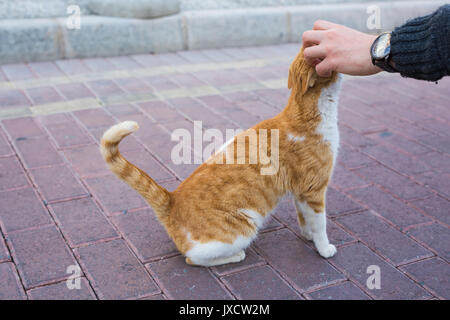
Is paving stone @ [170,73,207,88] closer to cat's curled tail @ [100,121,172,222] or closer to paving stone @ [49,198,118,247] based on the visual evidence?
paving stone @ [49,198,118,247]

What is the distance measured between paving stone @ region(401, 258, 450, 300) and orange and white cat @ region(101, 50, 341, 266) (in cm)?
58

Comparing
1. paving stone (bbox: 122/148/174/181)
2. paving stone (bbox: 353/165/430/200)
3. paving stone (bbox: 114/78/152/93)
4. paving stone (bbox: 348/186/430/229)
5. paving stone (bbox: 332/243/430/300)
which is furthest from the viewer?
paving stone (bbox: 114/78/152/93)

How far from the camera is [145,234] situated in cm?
285

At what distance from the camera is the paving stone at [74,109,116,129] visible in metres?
4.25

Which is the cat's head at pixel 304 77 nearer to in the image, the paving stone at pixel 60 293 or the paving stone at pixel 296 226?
the paving stone at pixel 296 226

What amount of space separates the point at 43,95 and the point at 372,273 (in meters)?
3.72

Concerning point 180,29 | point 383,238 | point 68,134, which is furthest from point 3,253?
point 180,29

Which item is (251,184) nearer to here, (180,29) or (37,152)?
(37,152)

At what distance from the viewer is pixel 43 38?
18.6 ft

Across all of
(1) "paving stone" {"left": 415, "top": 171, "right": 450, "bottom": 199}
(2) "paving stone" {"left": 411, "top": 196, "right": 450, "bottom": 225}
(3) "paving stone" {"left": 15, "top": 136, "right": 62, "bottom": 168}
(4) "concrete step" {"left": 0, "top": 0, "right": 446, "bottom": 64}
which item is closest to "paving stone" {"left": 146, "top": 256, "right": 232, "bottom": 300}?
(3) "paving stone" {"left": 15, "top": 136, "right": 62, "bottom": 168}

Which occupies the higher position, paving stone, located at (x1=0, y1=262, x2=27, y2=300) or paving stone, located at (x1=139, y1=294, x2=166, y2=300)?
paving stone, located at (x1=0, y1=262, x2=27, y2=300)

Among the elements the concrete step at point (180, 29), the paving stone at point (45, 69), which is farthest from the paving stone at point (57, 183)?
the concrete step at point (180, 29)

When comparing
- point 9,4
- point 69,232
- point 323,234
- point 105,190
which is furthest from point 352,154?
point 9,4

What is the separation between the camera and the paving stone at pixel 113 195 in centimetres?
312
